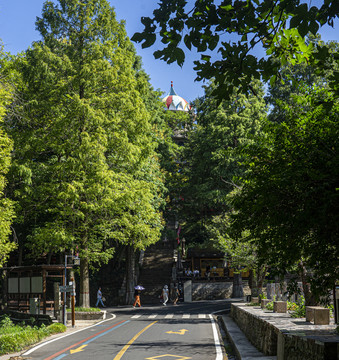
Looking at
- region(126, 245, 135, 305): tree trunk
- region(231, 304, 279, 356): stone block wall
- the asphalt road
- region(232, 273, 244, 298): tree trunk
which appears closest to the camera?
region(231, 304, 279, 356): stone block wall

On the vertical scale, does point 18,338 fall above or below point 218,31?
Result: below

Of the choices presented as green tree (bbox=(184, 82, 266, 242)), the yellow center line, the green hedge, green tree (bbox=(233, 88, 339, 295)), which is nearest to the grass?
the green hedge

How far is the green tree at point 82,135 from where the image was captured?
81.6ft

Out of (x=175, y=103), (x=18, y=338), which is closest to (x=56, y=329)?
(x=18, y=338)

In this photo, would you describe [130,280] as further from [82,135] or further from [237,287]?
[82,135]

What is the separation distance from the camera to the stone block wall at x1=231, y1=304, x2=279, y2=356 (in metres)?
11.3

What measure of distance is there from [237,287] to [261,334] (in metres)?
28.4

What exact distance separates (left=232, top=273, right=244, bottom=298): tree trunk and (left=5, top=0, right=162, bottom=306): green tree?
46.6ft

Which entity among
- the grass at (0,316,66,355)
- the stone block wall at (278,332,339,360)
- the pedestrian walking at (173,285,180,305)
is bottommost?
the pedestrian walking at (173,285,180,305)

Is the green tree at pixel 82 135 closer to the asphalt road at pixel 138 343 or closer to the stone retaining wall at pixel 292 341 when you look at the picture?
the asphalt road at pixel 138 343

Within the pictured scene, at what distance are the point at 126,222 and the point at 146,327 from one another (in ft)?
23.7

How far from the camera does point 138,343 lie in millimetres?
15211

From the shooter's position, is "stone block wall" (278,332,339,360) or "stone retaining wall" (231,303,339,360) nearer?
"stone block wall" (278,332,339,360)

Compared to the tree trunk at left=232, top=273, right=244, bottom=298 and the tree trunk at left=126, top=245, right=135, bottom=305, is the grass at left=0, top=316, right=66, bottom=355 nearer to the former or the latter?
the tree trunk at left=126, top=245, right=135, bottom=305
